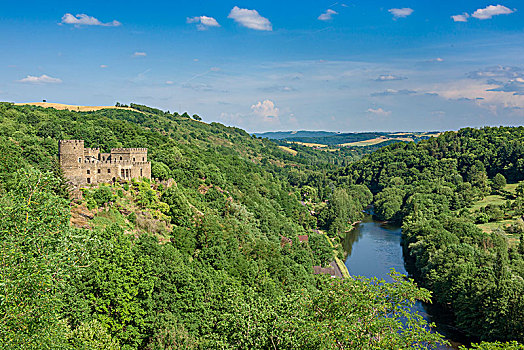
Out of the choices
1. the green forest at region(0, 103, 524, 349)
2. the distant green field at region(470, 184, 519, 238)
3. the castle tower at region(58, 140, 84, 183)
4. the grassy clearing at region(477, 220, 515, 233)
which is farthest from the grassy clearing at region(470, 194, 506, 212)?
the castle tower at region(58, 140, 84, 183)

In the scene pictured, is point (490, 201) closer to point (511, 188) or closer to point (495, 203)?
point (495, 203)

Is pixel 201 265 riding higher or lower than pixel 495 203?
higher

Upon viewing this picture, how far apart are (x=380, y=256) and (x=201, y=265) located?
4777 centimetres

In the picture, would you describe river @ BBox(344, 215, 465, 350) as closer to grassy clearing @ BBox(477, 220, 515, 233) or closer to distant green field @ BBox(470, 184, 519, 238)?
grassy clearing @ BBox(477, 220, 515, 233)

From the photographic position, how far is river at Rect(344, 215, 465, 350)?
49.2 metres

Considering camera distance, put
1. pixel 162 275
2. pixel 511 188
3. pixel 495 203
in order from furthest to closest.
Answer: pixel 511 188 → pixel 495 203 → pixel 162 275

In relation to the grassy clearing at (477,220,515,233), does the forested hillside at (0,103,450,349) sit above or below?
above

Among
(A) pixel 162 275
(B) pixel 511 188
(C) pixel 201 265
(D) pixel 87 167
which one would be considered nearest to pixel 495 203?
(B) pixel 511 188

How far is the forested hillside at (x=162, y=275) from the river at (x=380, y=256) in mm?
8650

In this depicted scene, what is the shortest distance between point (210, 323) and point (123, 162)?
2109 cm

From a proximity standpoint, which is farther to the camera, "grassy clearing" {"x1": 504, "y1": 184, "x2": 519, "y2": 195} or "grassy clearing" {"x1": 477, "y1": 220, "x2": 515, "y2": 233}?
"grassy clearing" {"x1": 504, "y1": 184, "x2": 519, "y2": 195}

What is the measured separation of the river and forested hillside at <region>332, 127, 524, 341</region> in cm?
→ 197

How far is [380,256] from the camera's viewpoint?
75438 mm

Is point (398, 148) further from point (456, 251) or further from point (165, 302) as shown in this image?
point (165, 302)
